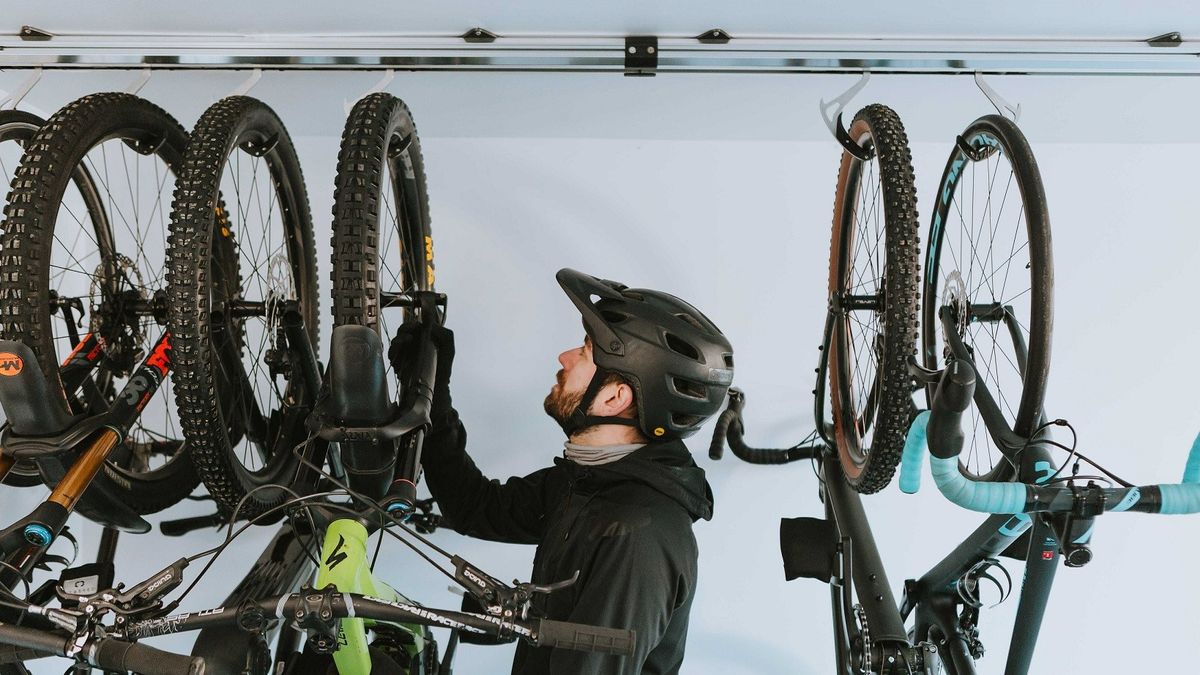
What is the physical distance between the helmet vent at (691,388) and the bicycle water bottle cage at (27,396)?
1.01 m

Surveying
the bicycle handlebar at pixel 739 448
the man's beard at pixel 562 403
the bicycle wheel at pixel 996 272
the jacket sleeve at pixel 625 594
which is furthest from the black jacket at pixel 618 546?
the bicycle handlebar at pixel 739 448

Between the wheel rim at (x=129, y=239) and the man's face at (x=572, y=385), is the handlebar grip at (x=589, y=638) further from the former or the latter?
the wheel rim at (x=129, y=239)

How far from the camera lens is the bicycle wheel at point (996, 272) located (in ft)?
4.60

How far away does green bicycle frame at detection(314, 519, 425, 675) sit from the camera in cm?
118

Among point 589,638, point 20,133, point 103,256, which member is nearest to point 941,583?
point 589,638

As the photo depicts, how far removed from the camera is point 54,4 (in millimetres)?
1631

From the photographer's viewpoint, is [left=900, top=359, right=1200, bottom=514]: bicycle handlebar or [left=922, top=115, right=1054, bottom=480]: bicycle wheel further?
[left=922, top=115, right=1054, bottom=480]: bicycle wheel

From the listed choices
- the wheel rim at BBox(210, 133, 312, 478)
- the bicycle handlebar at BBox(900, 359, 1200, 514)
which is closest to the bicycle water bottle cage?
the wheel rim at BBox(210, 133, 312, 478)

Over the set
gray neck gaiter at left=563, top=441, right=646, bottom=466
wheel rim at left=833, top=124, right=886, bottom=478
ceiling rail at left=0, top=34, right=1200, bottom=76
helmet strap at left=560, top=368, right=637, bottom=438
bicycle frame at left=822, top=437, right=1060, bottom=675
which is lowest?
bicycle frame at left=822, top=437, right=1060, bottom=675

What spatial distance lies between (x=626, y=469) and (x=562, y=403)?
0.20 meters

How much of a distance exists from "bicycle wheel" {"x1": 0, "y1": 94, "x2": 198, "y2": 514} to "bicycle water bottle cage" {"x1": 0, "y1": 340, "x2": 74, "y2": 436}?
0.03m

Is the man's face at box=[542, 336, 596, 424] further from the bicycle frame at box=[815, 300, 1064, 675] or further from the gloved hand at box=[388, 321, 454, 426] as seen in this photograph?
the bicycle frame at box=[815, 300, 1064, 675]

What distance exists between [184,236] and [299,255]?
0.53 metres

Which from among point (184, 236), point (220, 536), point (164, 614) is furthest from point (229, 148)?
point (220, 536)
